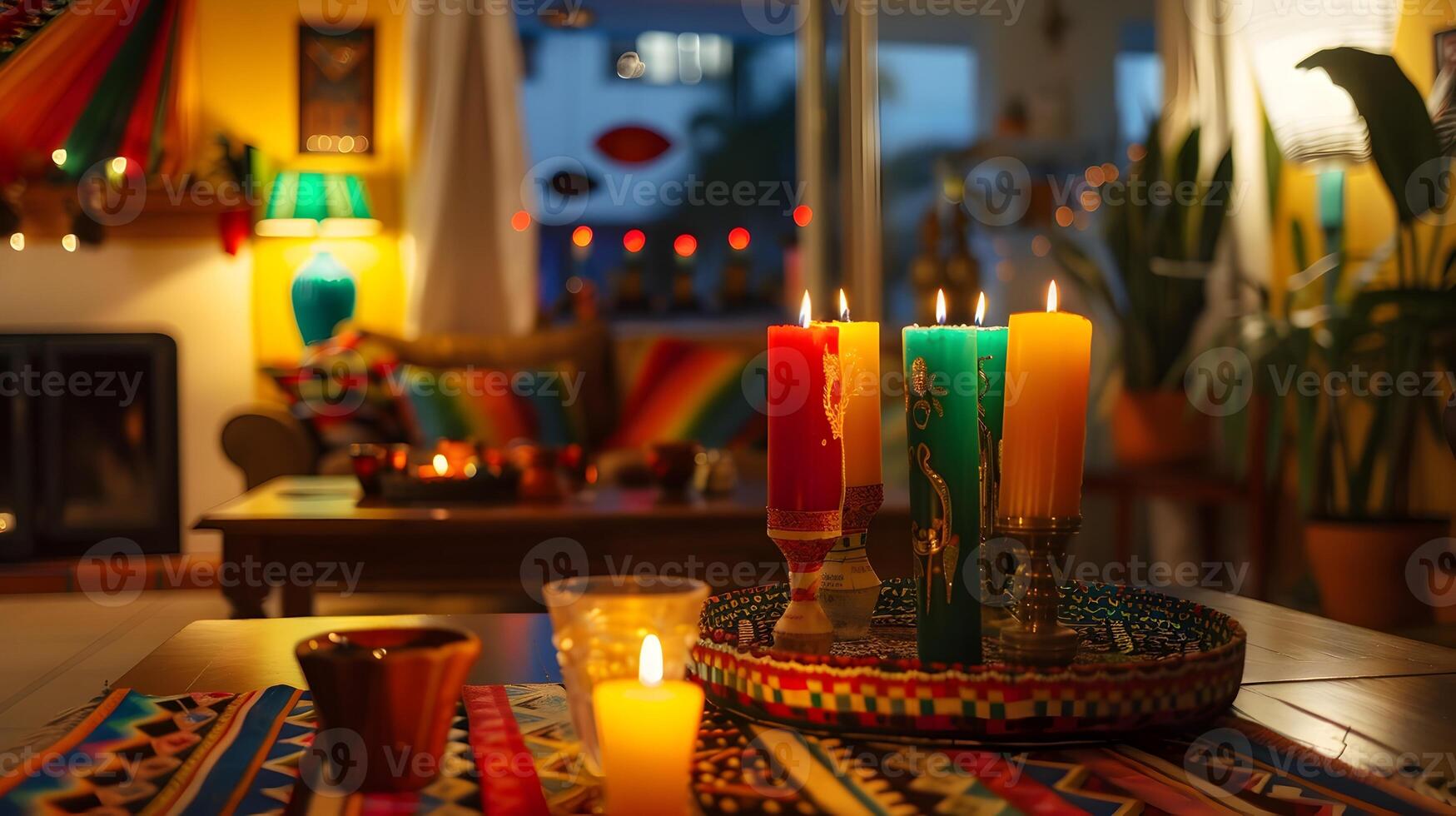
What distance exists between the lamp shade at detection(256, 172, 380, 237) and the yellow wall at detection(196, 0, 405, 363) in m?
0.16

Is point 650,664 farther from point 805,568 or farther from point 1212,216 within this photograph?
point 1212,216

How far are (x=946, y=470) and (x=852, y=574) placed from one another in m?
0.18

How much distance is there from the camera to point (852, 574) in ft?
2.80

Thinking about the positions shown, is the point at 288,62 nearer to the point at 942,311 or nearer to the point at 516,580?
the point at 516,580

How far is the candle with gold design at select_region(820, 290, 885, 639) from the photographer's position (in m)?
0.83

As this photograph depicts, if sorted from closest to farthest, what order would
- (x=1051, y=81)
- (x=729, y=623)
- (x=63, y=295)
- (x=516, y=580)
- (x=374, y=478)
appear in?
(x=729, y=623)
(x=516, y=580)
(x=374, y=478)
(x=1051, y=81)
(x=63, y=295)

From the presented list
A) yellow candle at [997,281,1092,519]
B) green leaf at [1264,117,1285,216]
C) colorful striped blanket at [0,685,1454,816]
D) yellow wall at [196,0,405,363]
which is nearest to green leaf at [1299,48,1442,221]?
green leaf at [1264,117,1285,216]

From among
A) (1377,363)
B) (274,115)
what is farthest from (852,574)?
(274,115)

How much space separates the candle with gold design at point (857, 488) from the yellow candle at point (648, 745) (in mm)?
310

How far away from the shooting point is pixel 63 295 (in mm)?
4402

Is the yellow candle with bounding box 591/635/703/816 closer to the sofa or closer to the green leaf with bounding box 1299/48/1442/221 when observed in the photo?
the green leaf with bounding box 1299/48/1442/221

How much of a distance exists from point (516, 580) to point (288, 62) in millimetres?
3015

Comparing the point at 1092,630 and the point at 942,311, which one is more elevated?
the point at 942,311

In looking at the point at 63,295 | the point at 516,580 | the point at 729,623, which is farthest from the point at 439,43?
the point at 729,623
